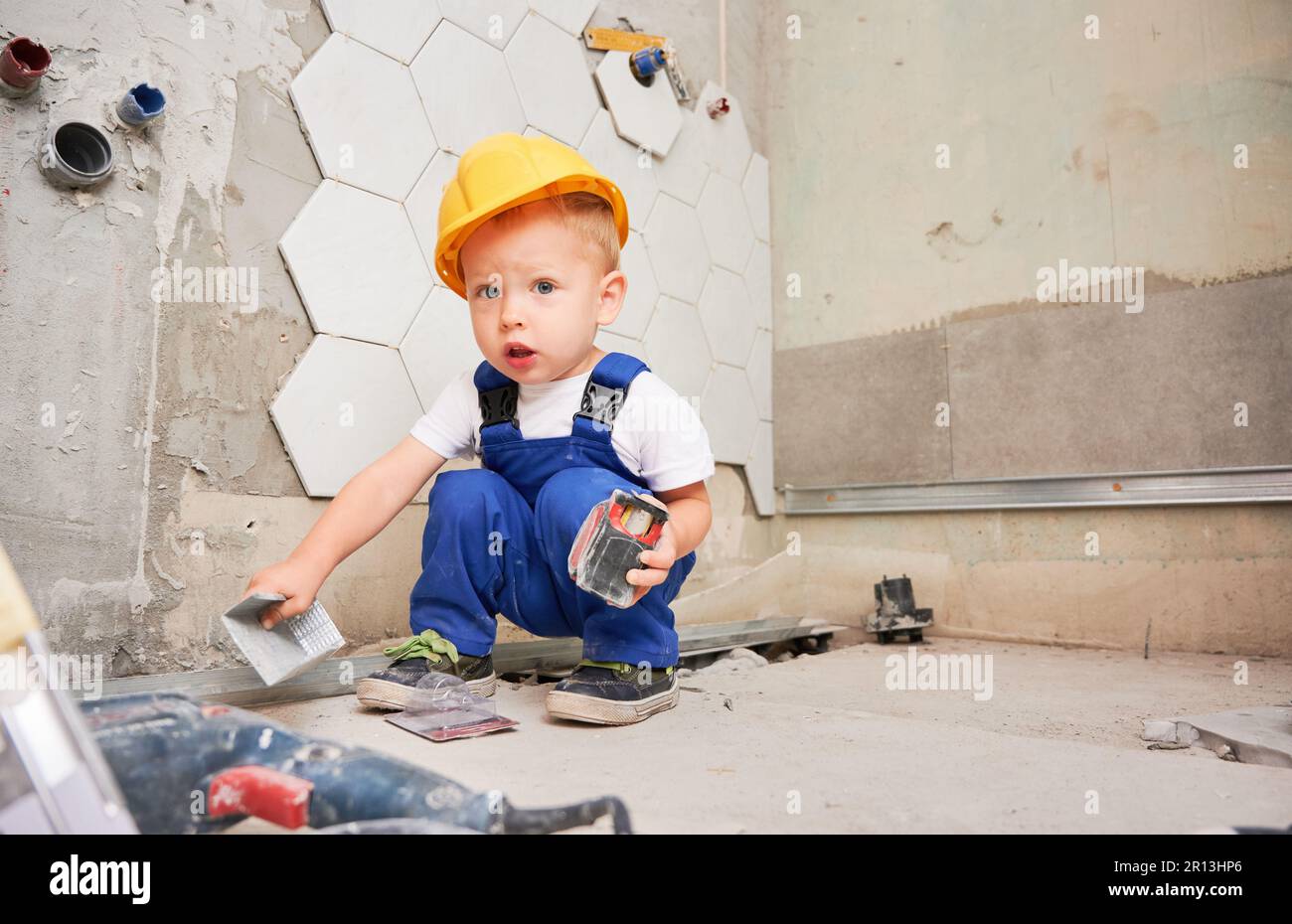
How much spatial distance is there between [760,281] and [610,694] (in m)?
1.58

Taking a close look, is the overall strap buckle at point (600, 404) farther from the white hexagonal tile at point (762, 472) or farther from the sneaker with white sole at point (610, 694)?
the white hexagonal tile at point (762, 472)

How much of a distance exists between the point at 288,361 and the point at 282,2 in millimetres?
584

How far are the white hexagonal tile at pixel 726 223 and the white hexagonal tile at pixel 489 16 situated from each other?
63 cm

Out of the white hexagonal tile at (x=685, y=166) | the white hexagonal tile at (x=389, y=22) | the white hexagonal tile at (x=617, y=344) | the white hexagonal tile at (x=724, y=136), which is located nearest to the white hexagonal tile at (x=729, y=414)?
the white hexagonal tile at (x=617, y=344)

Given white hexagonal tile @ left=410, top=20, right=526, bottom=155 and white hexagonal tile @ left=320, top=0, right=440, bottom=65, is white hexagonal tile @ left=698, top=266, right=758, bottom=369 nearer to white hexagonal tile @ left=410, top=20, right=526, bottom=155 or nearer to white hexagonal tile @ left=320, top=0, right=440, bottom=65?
white hexagonal tile @ left=410, top=20, right=526, bottom=155

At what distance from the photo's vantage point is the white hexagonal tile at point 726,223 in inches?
86.1

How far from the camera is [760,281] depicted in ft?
7.77

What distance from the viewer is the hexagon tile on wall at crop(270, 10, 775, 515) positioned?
1.39m

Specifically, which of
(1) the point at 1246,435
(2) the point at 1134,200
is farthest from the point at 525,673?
(2) the point at 1134,200

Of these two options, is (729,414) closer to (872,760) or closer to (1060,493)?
(1060,493)

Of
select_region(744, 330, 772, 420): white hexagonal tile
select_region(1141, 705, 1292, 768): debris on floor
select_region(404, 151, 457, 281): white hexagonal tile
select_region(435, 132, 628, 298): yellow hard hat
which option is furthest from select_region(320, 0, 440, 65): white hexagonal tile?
select_region(1141, 705, 1292, 768): debris on floor

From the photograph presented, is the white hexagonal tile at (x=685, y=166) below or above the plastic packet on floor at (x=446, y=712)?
above

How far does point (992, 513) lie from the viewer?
6.52 ft
